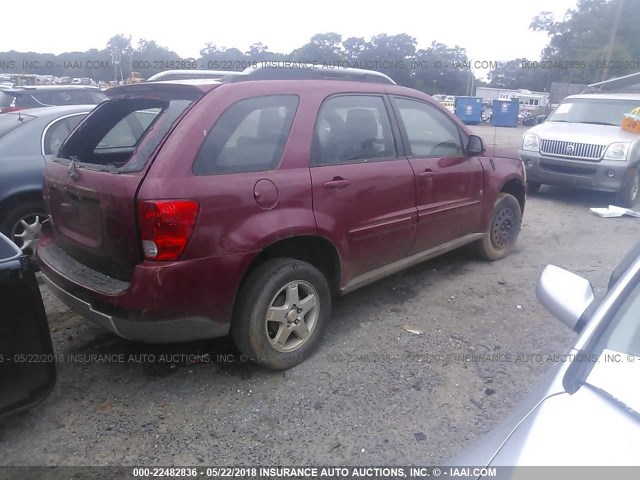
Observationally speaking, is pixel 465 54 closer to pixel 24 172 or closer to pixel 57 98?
pixel 57 98

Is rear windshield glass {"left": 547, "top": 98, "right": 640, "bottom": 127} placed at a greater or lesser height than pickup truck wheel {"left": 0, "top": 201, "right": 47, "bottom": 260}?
greater

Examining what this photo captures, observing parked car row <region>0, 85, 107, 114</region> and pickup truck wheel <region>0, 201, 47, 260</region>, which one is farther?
parked car row <region>0, 85, 107, 114</region>

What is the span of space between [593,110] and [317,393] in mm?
Answer: 8412

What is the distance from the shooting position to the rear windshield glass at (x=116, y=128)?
291 centimetres

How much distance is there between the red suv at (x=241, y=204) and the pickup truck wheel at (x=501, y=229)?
1.23 meters

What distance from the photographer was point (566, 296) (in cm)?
198

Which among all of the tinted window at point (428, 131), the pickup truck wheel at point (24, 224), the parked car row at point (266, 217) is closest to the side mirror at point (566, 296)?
the parked car row at point (266, 217)

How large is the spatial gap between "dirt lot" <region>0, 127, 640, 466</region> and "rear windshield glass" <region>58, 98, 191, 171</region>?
1310 millimetres

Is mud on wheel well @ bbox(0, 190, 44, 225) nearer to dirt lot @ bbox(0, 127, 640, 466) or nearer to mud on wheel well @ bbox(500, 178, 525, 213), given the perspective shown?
dirt lot @ bbox(0, 127, 640, 466)

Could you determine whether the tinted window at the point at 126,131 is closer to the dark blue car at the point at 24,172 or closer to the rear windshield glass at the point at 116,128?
the rear windshield glass at the point at 116,128

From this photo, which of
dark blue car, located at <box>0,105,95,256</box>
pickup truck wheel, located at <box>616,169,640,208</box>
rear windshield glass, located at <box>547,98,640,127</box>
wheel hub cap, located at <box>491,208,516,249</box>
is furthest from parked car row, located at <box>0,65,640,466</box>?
rear windshield glass, located at <box>547,98,640,127</box>

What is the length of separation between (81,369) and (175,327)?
3.20 feet

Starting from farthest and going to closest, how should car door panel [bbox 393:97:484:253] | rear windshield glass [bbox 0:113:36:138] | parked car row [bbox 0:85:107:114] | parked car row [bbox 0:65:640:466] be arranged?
parked car row [bbox 0:85:107:114]
rear windshield glass [bbox 0:113:36:138]
car door panel [bbox 393:97:484:253]
parked car row [bbox 0:65:640:466]

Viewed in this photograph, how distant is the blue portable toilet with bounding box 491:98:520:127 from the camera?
3039cm
